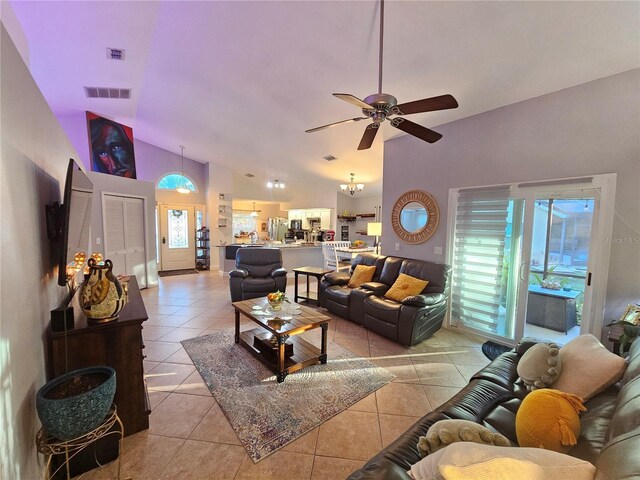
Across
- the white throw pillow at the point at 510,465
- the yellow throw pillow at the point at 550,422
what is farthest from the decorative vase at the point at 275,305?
the white throw pillow at the point at 510,465

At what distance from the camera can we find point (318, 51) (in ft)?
9.20

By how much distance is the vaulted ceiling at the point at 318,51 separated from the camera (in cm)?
218

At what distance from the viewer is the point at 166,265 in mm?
8438

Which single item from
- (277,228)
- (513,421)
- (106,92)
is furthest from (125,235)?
(513,421)

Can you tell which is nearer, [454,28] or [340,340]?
[454,28]

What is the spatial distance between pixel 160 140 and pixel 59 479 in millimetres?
7335

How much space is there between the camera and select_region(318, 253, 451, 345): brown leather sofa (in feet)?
11.1

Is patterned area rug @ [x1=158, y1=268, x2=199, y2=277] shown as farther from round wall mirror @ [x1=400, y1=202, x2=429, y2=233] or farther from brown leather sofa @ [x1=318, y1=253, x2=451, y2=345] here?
round wall mirror @ [x1=400, y1=202, x2=429, y2=233]

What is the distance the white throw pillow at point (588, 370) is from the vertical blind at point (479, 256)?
1946 millimetres

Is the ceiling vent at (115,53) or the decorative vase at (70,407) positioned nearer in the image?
the decorative vase at (70,407)

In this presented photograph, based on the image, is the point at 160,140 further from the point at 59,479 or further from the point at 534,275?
the point at 534,275

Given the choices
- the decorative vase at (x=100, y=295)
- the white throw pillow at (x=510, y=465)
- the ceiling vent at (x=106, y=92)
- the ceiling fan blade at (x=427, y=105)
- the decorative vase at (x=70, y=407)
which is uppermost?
the ceiling vent at (x=106, y=92)

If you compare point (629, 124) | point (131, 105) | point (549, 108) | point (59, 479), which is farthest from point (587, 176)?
point (131, 105)

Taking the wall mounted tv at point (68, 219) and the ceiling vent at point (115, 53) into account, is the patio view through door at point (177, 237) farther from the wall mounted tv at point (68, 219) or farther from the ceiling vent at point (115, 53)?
the wall mounted tv at point (68, 219)
